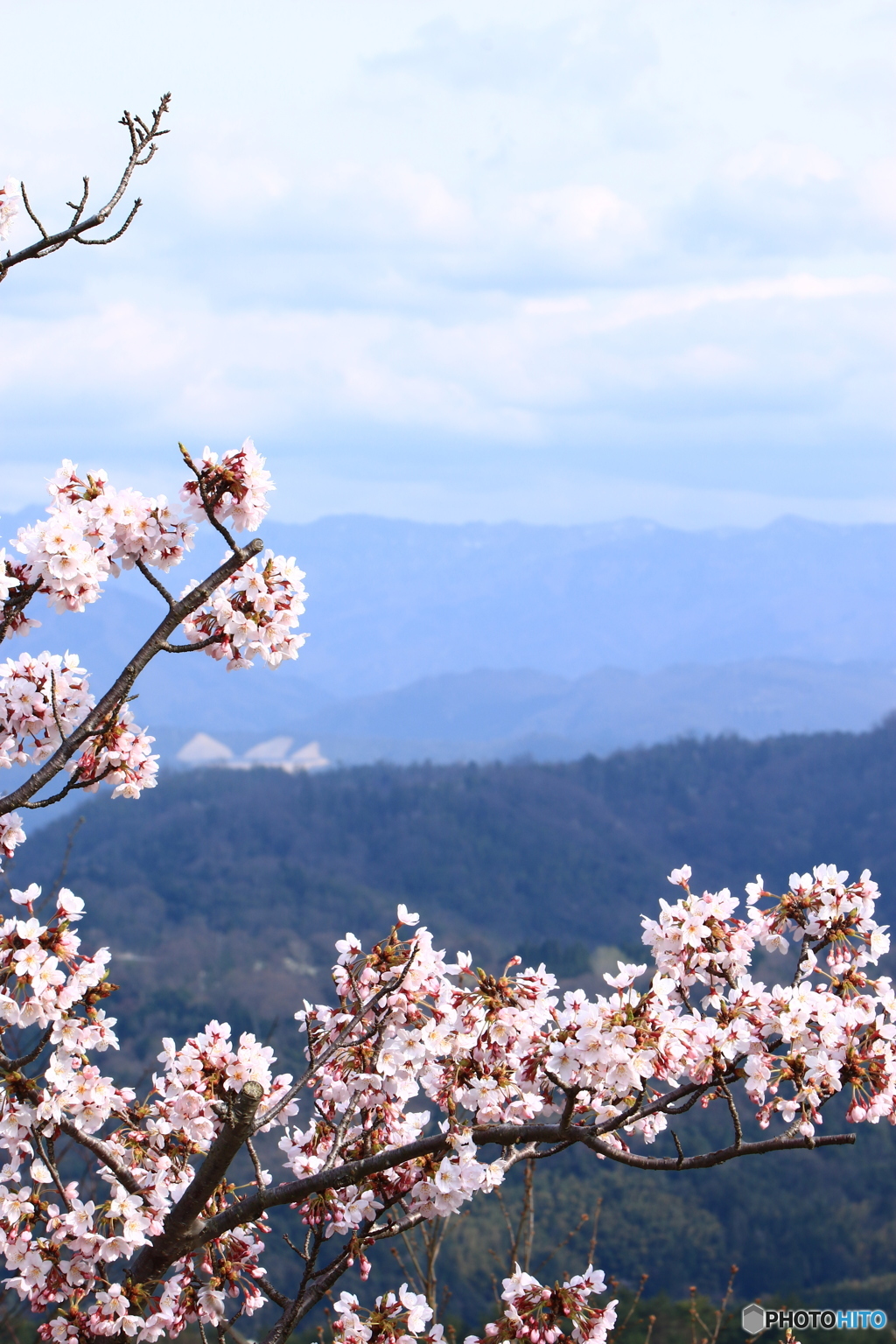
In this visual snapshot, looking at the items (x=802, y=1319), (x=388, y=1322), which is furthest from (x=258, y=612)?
(x=802, y=1319)

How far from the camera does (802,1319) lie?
8109 mm

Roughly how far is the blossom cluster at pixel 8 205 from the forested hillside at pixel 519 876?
244 ft

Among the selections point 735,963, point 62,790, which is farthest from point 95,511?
point 735,963

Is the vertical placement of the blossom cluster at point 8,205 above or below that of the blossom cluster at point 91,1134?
above

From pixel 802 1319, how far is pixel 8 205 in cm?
795

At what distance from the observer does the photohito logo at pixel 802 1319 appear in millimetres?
7535

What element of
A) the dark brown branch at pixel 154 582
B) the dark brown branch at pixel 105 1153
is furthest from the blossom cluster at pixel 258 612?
the dark brown branch at pixel 105 1153

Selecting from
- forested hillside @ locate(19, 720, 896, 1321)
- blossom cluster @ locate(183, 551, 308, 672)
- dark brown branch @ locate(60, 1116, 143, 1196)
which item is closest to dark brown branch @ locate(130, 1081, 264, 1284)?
dark brown branch @ locate(60, 1116, 143, 1196)

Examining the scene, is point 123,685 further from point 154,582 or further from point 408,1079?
point 408,1079

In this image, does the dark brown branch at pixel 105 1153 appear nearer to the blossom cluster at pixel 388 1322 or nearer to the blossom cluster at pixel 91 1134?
the blossom cluster at pixel 91 1134

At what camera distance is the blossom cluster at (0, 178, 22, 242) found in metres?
5.95

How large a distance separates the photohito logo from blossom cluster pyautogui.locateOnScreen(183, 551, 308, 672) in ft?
16.4

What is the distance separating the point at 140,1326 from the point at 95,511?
10.5ft

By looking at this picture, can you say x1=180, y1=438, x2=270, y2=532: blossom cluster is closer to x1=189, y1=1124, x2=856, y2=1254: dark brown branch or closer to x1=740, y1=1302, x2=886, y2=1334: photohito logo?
x1=189, y1=1124, x2=856, y2=1254: dark brown branch
